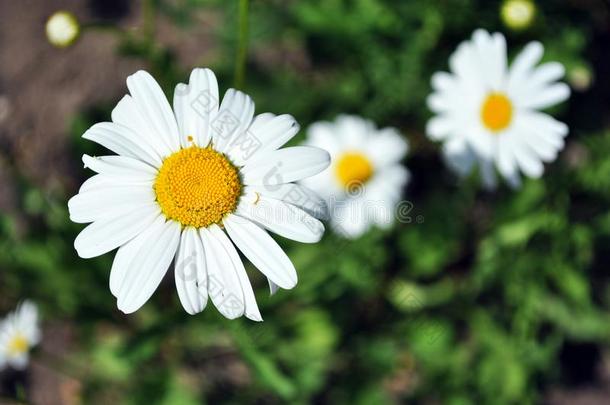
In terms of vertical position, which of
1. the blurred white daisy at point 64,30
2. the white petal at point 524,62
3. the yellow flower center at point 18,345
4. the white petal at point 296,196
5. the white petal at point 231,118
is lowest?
the white petal at point 296,196

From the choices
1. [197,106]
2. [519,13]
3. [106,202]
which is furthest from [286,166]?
[519,13]

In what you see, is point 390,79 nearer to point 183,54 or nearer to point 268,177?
point 183,54

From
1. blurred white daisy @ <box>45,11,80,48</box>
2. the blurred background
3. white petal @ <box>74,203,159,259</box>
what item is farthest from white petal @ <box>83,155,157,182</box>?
the blurred background

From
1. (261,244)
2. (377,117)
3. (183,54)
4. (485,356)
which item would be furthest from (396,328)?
(183,54)

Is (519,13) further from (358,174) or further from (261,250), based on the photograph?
(261,250)

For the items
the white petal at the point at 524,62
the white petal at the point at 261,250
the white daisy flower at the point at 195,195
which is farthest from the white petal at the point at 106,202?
the white petal at the point at 524,62

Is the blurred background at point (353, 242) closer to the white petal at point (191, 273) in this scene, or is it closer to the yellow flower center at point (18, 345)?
the yellow flower center at point (18, 345)
